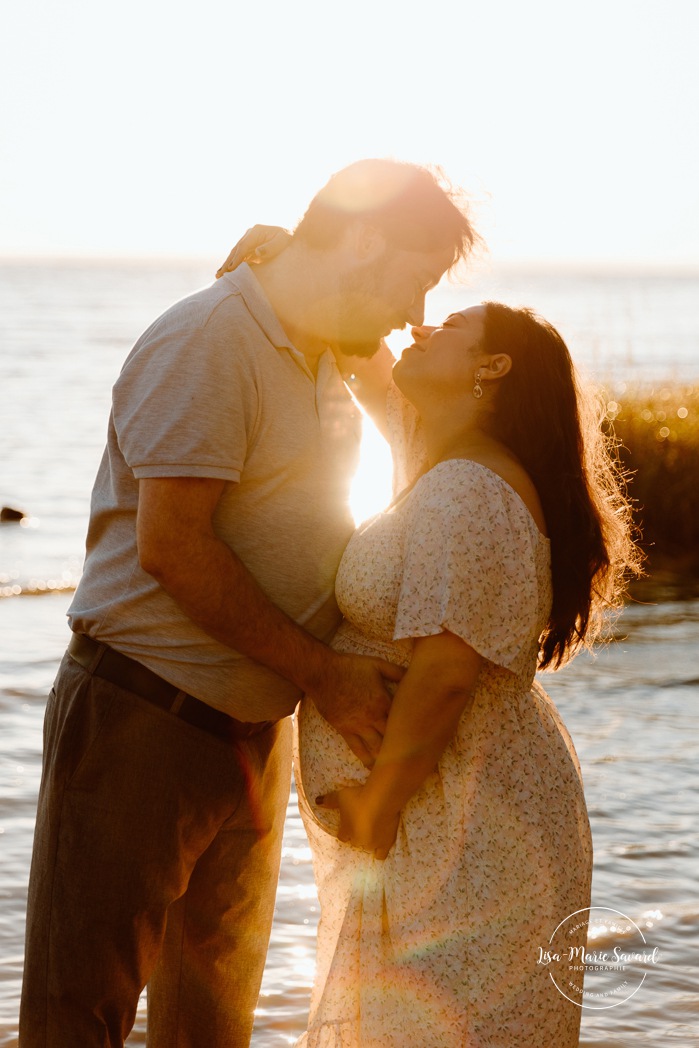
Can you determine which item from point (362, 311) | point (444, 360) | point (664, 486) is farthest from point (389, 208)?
point (664, 486)

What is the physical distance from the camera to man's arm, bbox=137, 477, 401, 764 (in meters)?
2.25

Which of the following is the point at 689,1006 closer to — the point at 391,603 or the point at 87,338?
the point at 391,603

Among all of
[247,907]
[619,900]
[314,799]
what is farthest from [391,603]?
[619,900]

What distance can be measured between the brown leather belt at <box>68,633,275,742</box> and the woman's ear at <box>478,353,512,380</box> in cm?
90

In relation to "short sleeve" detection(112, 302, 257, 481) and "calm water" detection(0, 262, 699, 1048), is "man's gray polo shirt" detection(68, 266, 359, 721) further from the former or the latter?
"calm water" detection(0, 262, 699, 1048)

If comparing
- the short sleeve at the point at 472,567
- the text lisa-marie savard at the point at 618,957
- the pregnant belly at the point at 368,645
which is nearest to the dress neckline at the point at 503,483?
the short sleeve at the point at 472,567

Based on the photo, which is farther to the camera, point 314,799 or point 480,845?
point 314,799

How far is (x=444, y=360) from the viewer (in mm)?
2656

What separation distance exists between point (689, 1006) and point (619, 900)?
720 mm

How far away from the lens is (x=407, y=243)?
2.61 meters

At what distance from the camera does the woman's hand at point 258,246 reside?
269 cm

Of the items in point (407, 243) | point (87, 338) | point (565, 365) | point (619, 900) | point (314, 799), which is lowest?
point (87, 338)

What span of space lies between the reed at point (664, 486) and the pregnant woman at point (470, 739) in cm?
712

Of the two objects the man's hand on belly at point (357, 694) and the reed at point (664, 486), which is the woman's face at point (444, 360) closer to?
the man's hand on belly at point (357, 694)
